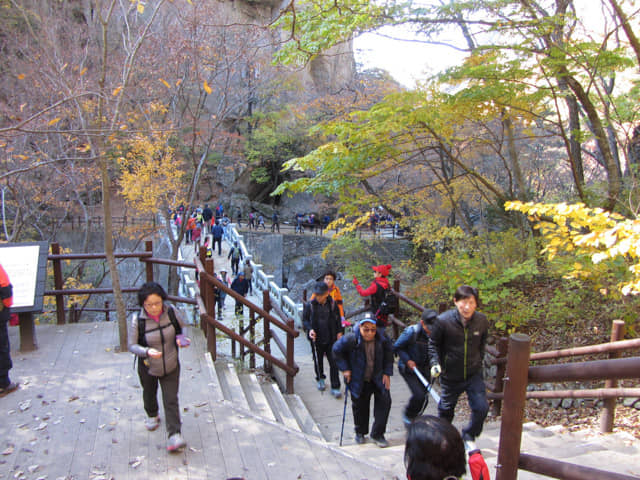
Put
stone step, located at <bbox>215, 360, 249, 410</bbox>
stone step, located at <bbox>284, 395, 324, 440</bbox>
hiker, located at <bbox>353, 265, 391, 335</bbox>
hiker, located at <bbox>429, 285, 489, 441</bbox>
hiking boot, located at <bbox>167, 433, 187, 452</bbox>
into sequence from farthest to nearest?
1. hiker, located at <bbox>353, 265, 391, 335</bbox>
2. stone step, located at <bbox>284, 395, 324, 440</bbox>
3. stone step, located at <bbox>215, 360, 249, 410</bbox>
4. hiker, located at <bbox>429, 285, 489, 441</bbox>
5. hiking boot, located at <bbox>167, 433, 187, 452</bbox>

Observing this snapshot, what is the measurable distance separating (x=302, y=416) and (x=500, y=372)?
2555mm

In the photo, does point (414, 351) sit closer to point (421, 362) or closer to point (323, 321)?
point (421, 362)

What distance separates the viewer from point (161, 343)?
3.69 m

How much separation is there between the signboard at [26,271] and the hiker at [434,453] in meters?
5.31

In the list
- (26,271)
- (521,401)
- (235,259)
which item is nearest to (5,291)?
(26,271)

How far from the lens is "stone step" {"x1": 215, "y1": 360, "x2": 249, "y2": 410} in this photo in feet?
15.5

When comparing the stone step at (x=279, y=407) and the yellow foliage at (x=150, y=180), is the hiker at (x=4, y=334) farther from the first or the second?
the yellow foliage at (x=150, y=180)

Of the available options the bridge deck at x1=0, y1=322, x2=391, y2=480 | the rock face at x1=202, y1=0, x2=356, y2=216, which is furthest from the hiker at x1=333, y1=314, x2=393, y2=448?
the rock face at x1=202, y1=0, x2=356, y2=216

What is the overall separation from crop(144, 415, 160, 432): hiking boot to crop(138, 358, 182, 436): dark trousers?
0.18ft

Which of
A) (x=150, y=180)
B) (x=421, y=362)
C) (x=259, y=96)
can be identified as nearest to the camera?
(x=421, y=362)

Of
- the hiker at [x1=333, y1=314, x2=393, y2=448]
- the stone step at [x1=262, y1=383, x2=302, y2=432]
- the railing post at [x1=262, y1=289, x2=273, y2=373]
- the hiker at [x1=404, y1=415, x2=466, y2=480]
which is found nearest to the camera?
the hiker at [x1=404, y1=415, x2=466, y2=480]

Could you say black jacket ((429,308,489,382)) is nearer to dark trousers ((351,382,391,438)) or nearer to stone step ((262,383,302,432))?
dark trousers ((351,382,391,438))

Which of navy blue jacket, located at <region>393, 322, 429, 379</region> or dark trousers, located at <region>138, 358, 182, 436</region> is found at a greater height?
navy blue jacket, located at <region>393, 322, 429, 379</region>

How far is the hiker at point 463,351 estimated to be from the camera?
12.5 ft
